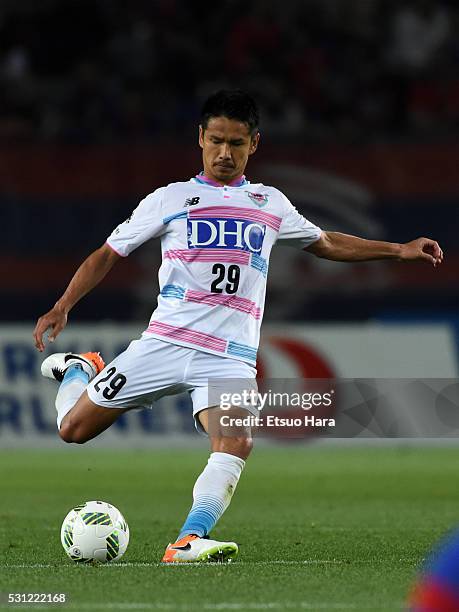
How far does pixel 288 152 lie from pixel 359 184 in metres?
0.99

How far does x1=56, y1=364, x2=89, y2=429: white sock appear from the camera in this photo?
279 inches

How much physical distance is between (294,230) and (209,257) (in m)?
0.58

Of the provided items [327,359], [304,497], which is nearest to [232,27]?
[327,359]

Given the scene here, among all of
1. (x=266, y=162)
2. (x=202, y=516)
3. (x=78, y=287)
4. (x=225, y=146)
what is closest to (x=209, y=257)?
(x=225, y=146)

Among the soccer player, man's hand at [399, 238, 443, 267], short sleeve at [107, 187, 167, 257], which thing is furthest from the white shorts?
man's hand at [399, 238, 443, 267]

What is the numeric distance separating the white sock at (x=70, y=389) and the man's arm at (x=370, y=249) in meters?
1.41

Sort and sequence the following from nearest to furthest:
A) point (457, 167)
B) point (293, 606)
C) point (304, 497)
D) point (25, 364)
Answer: point (293, 606)
point (304, 497)
point (25, 364)
point (457, 167)

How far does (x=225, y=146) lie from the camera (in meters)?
6.85

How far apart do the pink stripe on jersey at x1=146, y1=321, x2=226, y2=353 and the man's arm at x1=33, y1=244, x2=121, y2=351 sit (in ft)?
1.45

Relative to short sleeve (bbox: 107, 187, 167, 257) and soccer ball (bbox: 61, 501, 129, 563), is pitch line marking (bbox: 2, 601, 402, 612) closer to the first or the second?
soccer ball (bbox: 61, 501, 129, 563)

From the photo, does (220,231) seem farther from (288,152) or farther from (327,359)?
(288,152)

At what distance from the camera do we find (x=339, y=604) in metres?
5.24

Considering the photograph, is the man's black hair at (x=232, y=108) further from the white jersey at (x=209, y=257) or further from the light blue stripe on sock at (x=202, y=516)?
the light blue stripe on sock at (x=202, y=516)

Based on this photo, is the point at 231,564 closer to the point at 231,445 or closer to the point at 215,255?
the point at 231,445
